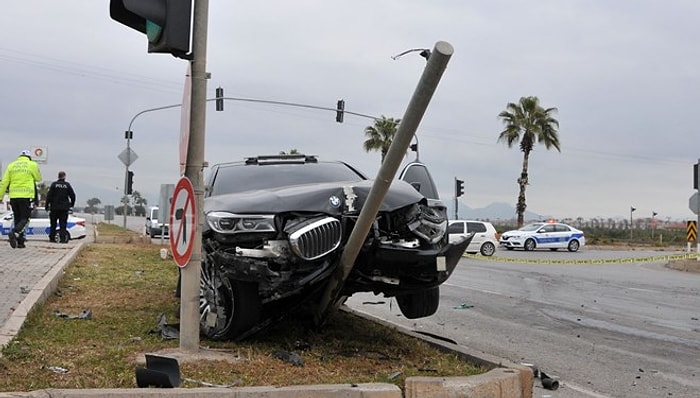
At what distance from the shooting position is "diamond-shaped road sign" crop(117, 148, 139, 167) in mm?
26328

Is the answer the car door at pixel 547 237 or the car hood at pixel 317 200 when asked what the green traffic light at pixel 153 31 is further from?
the car door at pixel 547 237

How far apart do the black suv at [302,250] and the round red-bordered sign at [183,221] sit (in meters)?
0.20

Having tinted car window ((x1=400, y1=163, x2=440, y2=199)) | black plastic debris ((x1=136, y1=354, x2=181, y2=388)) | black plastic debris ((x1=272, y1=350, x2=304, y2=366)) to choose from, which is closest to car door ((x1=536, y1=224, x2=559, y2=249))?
tinted car window ((x1=400, y1=163, x2=440, y2=199))

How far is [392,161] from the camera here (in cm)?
470

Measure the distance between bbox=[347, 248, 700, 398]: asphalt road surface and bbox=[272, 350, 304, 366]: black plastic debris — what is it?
201 centimetres

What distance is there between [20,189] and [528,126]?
36.6m

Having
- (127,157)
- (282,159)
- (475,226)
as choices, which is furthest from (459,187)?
(282,159)

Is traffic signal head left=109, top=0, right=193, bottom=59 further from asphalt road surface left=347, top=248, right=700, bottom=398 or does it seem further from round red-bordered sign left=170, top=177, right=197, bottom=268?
asphalt road surface left=347, top=248, right=700, bottom=398

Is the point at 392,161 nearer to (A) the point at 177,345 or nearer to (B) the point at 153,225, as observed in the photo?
(A) the point at 177,345

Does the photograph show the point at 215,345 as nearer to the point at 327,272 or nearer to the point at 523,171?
the point at 327,272

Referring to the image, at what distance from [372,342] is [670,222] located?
74.4 meters

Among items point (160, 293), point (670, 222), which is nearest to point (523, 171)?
point (670, 222)

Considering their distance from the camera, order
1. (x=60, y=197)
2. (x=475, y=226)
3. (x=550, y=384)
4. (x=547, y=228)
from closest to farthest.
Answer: (x=550, y=384), (x=60, y=197), (x=475, y=226), (x=547, y=228)

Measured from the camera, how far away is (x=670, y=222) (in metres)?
72.9
